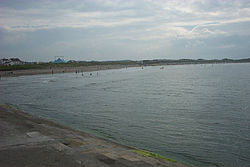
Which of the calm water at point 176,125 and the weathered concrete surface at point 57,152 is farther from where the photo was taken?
the calm water at point 176,125

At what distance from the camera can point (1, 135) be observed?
1508 cm

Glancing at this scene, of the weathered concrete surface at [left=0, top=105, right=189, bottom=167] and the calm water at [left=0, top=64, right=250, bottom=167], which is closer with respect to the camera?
the weathered concrete surface at [left=0, top=105, right=189, bottom=167]

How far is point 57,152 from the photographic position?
12.2m

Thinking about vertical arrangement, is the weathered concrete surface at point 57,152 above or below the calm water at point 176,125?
above

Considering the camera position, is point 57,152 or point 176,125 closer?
point 57,152

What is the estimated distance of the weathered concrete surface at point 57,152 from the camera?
10859 mm

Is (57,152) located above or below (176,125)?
above

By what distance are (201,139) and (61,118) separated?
567 inches

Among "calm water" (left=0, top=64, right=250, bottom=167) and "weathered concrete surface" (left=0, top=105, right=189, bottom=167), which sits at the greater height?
"weathered concrete surface" (left=0, top=105, right=189, bottom=167)

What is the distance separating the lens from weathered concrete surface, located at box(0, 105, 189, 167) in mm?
10859

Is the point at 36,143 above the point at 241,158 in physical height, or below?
above

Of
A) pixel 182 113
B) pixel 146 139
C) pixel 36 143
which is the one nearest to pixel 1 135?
pixel 36 143

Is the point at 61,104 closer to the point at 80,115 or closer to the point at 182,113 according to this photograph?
the point at 80,115

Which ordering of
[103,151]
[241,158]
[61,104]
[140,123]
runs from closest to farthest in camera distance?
[103,151], [241,158], [140,123], [61,104]
